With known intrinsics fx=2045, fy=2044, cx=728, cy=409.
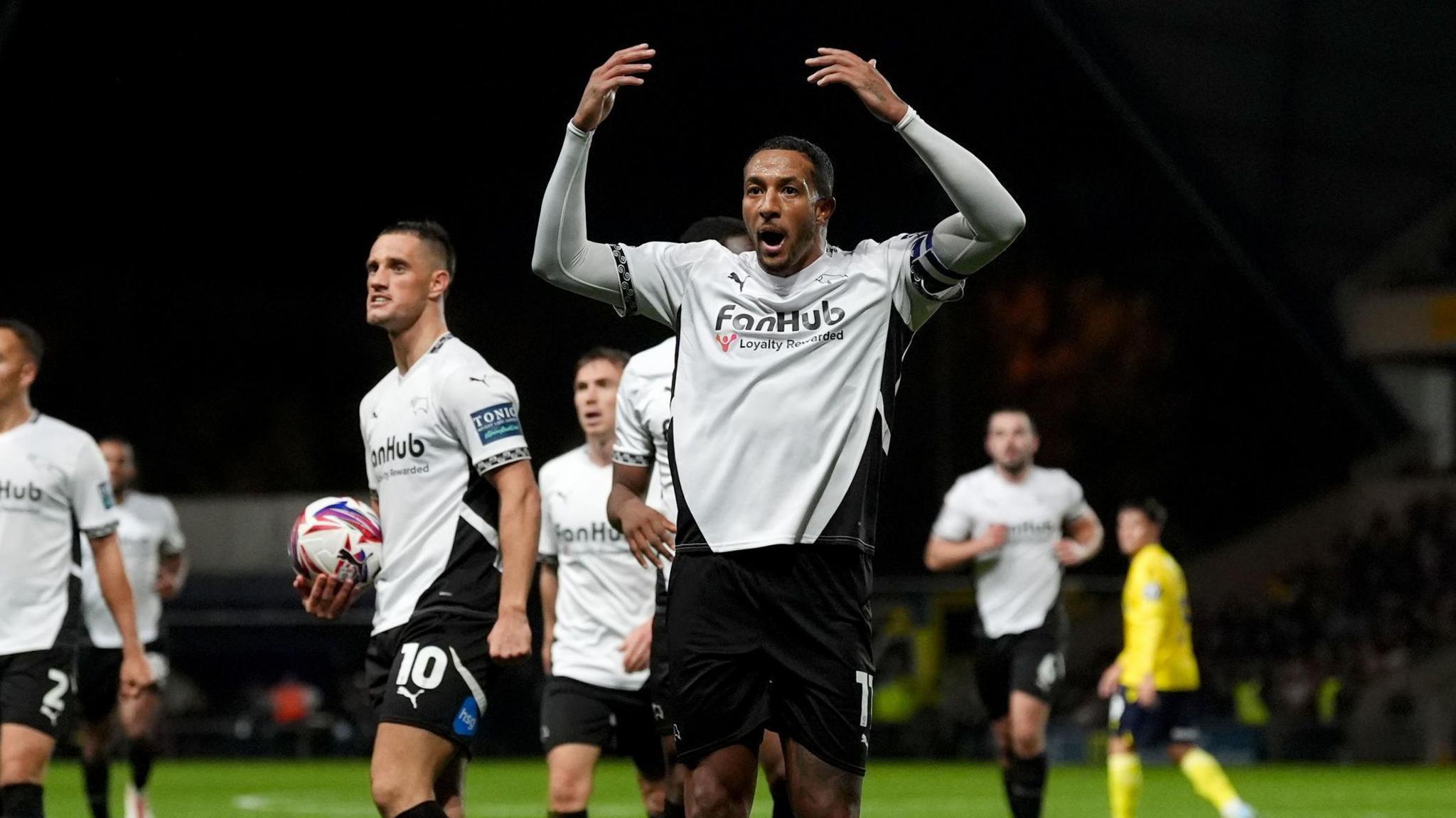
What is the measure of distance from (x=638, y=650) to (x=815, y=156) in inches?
118

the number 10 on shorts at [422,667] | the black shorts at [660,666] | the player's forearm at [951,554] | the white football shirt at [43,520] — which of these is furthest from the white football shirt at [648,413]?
the player's forearm at [951,554]

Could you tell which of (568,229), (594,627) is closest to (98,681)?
→ (594,627)

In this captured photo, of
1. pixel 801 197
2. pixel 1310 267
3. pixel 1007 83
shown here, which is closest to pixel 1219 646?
pixel 1310 267

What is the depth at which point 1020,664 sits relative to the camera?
11328mm

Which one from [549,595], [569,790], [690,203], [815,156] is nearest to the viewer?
[815,156]

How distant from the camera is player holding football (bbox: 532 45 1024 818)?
5.21 m

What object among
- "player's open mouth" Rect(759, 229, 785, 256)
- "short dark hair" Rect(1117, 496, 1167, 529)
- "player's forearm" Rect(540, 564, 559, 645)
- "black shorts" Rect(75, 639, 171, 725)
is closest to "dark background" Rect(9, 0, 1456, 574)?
"short dark hair" Rect(1117, 496, 1167, 529)

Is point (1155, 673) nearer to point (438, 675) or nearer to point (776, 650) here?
point (438, 675)

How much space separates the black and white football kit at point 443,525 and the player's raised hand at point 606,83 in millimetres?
1067

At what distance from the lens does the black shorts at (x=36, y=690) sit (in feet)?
25.0

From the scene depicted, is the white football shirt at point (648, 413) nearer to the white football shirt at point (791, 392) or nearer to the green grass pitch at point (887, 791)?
the white football shirt at point (791, 392)

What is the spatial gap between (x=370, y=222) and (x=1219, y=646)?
12826 millimetres

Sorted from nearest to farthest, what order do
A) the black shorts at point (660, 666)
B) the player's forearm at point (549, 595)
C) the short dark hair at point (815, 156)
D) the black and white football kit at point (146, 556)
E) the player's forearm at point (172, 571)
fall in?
the short dark hair at point (815, 156), the black shorts at point (660, 666), the player's forearm at point (549, 595), the black and white football kit at point (146, 556), the player's forearm at point (172, 571)

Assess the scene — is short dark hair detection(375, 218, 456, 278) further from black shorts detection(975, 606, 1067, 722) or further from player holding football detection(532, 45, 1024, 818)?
black shorts detection(975, 606, 1067, 722)
